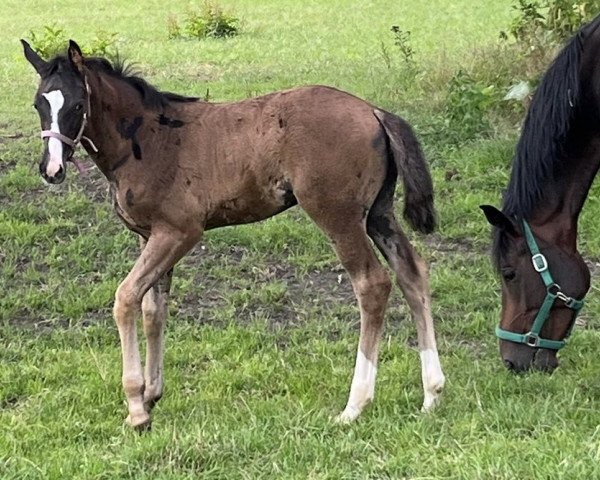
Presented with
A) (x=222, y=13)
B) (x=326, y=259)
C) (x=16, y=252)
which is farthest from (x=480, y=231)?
(x=222, y=13)

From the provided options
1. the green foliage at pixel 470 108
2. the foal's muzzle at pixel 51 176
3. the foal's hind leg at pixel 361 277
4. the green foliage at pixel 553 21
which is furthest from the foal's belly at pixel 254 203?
the green foliage at pixel 553 21

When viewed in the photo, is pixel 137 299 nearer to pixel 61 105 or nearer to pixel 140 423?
pixel 140 423

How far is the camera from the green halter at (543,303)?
402cm

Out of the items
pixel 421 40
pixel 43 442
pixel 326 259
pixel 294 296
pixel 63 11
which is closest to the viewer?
pixel 43 442

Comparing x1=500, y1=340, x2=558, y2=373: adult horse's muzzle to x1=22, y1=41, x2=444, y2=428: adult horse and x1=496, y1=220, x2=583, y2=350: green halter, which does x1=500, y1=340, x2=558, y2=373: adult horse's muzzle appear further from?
x1=22, y1=41, x2=444, y2=428: adult horse

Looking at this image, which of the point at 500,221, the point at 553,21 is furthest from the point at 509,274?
the point at 553,21

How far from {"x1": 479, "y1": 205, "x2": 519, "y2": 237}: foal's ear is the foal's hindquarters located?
0.30m

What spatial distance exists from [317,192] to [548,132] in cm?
109

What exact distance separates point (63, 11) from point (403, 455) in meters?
23.0

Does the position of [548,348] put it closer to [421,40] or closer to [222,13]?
[421,40]

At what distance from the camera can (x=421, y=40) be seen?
54.9ft

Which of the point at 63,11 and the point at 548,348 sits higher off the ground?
the point at 548,348

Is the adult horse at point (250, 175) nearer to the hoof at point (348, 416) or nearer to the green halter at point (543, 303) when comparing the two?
the hoof at point (348, 416)

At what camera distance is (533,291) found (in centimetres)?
407
